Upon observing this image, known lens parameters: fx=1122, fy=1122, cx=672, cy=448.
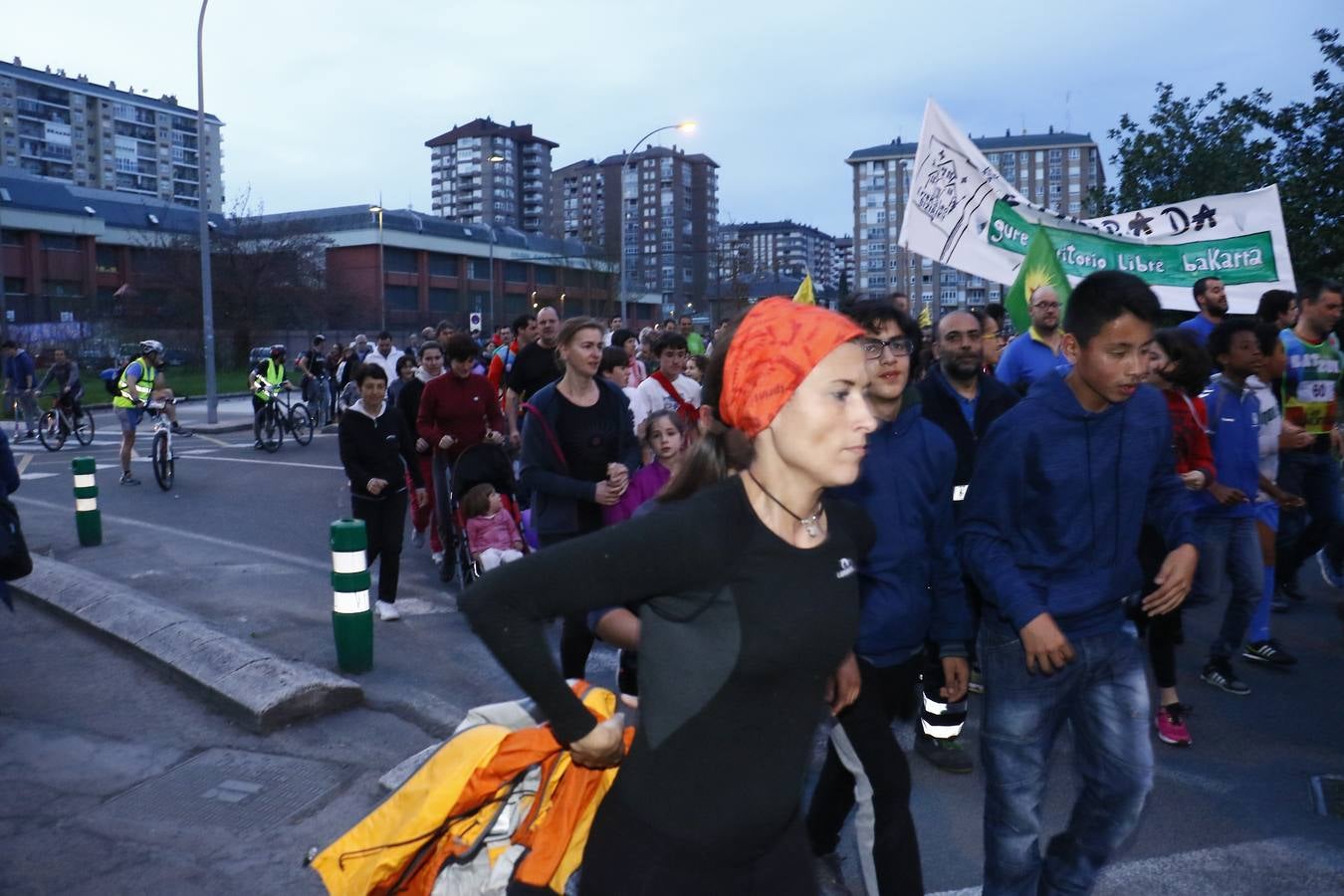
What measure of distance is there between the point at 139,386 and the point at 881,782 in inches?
533

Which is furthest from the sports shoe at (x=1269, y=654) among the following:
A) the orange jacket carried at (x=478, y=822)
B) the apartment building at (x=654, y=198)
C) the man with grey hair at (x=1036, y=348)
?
the apartment building at (x=654, y=198)

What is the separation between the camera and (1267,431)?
6125 millimetres

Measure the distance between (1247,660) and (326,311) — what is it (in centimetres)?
6081

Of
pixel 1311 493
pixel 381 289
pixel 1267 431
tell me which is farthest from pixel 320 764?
pixel 381 289

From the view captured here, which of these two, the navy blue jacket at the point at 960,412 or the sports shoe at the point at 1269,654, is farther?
the sports shoe at the point at 1269,654

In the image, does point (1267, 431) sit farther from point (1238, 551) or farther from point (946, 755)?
point (946, 755)

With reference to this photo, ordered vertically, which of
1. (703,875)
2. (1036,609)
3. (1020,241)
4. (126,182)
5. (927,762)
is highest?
(126,182)

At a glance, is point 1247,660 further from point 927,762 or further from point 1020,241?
point 1020,241

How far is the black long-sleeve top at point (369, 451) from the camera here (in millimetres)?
7246

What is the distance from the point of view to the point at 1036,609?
292 centimetres

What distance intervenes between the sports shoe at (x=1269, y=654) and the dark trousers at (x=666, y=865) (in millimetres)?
5084

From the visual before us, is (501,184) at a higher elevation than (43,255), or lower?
higher

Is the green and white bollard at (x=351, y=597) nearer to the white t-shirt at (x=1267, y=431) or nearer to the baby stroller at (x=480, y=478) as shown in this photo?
the baby stroller at (x=480, y=478)

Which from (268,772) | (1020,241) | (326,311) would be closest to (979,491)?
(268,772)
